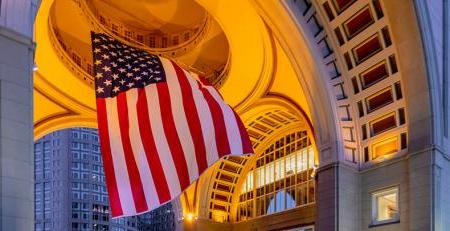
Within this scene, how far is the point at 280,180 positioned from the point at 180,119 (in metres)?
17.9

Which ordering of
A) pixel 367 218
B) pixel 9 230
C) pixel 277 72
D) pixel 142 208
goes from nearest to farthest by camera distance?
pixel 9 230
pixel 142 208
pixel 367 218
pixel 277 72

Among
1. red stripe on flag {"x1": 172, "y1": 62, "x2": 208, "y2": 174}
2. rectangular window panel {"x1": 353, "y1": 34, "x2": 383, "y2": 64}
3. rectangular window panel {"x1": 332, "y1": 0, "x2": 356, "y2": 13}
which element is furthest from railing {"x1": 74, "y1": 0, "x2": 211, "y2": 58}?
red stripe on flag {"x1": 172, "y1": 62, "x2": 208, "y2": 174}

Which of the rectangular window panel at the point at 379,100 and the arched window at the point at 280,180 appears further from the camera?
the arched window at the point at 280,180

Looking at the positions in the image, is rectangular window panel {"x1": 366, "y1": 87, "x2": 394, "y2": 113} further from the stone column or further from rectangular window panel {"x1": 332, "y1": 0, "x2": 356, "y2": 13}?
the stone column

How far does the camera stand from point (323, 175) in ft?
61.7

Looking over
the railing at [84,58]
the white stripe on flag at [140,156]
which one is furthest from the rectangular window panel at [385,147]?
the railing at [84,58]

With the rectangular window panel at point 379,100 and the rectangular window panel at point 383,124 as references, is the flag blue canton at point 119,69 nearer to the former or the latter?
the rectangular window panel at point 379,100

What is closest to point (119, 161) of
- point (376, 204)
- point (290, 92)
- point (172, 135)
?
point (172, 135)

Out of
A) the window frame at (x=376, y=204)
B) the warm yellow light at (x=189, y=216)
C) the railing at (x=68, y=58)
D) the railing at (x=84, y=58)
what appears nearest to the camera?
the window frame at (x=376, y=204)

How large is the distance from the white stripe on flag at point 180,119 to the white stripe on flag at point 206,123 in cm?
34

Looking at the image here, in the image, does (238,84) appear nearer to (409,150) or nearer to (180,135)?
(409,150)

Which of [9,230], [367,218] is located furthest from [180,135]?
[367,218]

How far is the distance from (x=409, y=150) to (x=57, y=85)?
15834 mm

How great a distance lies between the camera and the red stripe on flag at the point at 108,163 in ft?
39.9
